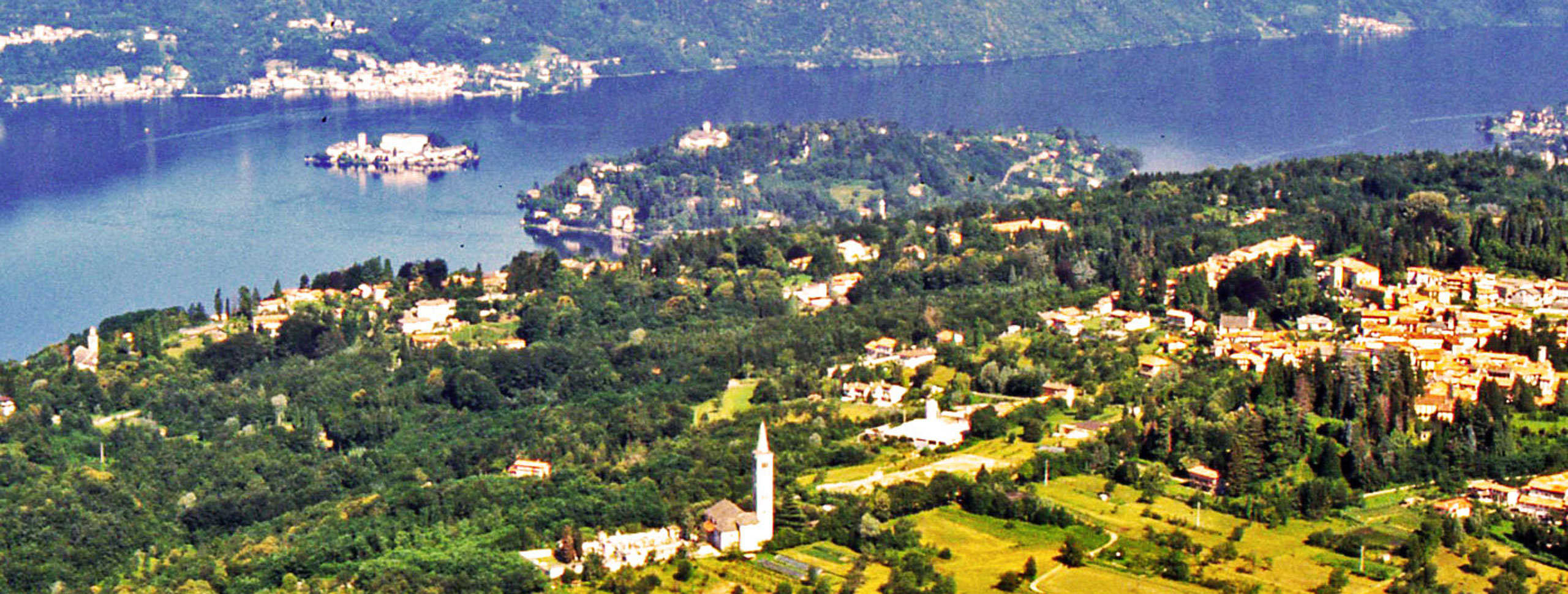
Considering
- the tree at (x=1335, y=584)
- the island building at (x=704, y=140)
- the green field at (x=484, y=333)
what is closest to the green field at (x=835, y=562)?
the tree at (x=1335, y=584)

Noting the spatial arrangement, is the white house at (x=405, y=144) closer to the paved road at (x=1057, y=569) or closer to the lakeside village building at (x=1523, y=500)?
the paved road at (x=1057, y=569)

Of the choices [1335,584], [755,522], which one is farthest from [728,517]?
[1335,584]

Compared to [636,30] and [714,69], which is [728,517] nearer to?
[714,69]

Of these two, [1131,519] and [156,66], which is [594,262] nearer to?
[1131,519]

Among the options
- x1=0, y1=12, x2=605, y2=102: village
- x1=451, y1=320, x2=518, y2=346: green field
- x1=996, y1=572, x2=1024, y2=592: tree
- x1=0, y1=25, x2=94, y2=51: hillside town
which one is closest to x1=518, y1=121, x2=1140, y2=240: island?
x1=451, y1=320, x2=518, y2=346: green field

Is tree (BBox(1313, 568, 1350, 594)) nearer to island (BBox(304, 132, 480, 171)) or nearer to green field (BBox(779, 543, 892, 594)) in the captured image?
green field (BBox(779, 543, 892, 594))
